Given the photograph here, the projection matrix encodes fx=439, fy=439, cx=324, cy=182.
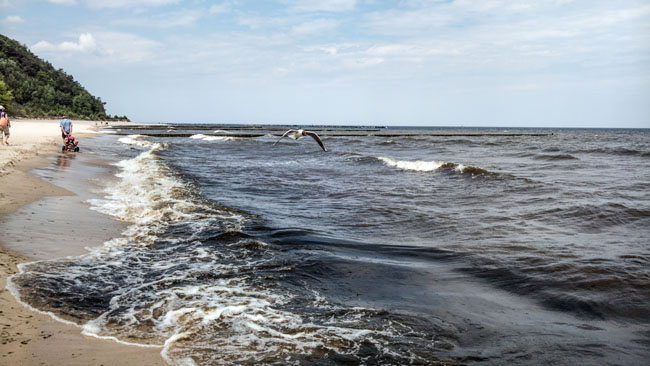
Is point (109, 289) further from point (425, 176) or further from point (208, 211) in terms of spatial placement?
point (425, 176)

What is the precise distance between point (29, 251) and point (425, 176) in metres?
14.5

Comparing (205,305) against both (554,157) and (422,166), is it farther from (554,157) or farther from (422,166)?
(554,157)

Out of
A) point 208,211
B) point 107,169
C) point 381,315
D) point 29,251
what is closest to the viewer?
point 381,315

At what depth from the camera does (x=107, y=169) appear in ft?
54.1

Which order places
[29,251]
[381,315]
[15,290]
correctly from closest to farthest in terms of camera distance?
[15,290]
[381,315]
[29,251]

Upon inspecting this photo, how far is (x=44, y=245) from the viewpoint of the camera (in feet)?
20.4

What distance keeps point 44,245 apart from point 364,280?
4536mm

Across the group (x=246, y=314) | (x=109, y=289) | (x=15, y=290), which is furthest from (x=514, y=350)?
(x=15, y=290)

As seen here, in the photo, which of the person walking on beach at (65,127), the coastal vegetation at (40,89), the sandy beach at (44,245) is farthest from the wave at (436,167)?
the coastal vegetation at (40,89)

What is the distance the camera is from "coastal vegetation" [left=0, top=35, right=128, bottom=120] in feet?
267

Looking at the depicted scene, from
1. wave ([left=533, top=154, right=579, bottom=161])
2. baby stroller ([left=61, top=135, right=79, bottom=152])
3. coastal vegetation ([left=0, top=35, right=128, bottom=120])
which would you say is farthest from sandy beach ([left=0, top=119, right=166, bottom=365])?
coastal vegetation ([left=0, top=35, right=128, bottom=120])

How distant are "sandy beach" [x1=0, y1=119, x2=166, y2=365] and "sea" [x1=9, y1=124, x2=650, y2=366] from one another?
7.5 inches

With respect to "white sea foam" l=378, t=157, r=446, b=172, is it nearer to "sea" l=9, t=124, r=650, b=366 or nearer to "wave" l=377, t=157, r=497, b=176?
"wave" l=377, t=157, r=497, b=176

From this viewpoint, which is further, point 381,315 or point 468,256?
point 468,256
